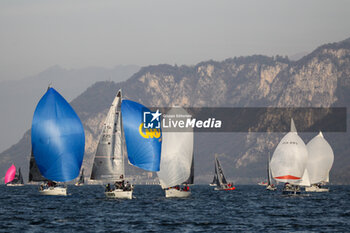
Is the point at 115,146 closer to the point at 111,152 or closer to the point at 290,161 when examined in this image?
the point at 111,152

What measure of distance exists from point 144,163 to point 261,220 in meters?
27.6

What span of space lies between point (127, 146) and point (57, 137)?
11235 mm

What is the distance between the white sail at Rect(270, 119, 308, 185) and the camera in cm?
13988

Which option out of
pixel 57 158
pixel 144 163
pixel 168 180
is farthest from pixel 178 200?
pixel 57 158

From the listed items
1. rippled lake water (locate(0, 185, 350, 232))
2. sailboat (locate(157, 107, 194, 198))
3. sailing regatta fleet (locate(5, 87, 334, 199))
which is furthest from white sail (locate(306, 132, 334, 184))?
rippled lake water (locate(0, 185, 350, 232))

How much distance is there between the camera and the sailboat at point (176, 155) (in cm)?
10400

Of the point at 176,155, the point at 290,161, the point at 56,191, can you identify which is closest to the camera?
the point at 176,155

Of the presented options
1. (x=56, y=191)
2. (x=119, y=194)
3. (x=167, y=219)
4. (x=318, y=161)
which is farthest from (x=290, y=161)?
(x=167, y=219)

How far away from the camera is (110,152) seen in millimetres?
101125

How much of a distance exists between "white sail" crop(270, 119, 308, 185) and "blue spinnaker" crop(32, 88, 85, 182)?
50.7 m

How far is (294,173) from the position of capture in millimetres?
139875

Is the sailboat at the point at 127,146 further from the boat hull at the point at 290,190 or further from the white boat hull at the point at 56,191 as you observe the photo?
the boat hull at the point at 290,190

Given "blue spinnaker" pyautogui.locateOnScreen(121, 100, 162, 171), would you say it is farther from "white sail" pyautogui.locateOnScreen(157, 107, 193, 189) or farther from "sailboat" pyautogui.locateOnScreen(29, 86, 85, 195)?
"sailboat" pyautogui.locateOnScreen(29, 86, 85, 195)

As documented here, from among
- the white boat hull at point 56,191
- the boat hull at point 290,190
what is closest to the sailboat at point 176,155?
the white boat hull at point 56,191
